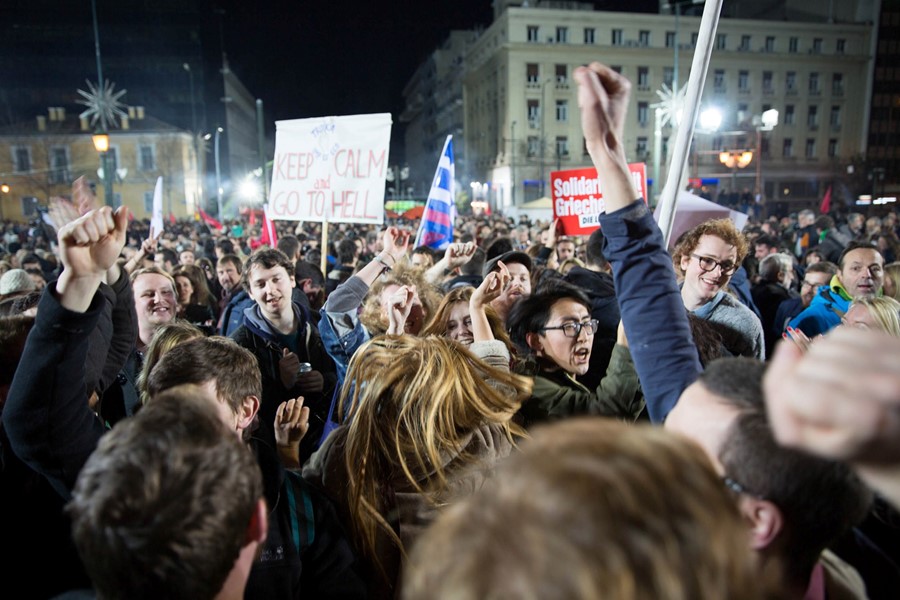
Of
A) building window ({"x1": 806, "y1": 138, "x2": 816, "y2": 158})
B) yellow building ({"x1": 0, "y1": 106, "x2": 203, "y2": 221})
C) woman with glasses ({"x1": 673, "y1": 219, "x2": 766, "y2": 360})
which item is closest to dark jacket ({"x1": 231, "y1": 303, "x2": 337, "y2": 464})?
woman with glasses ({"x1": 673, "y1": 219, "x2": 766, "y2": 360})

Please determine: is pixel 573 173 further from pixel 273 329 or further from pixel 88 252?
pixel 88 252

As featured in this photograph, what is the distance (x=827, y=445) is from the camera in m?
0.84

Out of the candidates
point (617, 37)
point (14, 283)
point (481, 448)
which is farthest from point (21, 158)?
point (481, 448)

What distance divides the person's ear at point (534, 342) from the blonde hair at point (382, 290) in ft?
3.12

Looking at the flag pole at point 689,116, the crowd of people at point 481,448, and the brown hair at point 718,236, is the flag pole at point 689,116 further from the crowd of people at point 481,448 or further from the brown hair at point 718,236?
the brown hair at point 718,236

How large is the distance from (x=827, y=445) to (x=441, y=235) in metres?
7.12

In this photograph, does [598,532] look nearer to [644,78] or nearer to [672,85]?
[672,85]

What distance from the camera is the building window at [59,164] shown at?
190 feet

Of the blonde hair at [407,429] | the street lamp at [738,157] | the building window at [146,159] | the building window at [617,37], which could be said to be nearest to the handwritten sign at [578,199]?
the blonde hair at [407,429]

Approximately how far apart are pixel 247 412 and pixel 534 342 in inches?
60.3

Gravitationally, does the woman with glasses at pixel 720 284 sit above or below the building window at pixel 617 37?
below

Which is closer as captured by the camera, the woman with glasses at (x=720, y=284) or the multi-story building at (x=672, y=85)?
the woman with glasses at (x=720, y=284)

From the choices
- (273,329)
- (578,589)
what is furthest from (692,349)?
(273,329)

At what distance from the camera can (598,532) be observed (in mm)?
792
